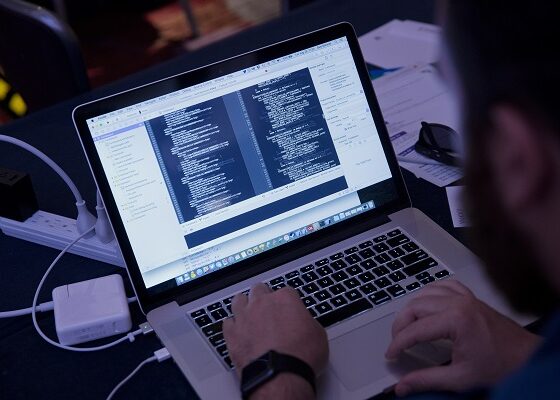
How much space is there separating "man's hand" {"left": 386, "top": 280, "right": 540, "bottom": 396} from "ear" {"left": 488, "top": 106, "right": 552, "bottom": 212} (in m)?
0.34

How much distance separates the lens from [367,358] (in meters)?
1.01

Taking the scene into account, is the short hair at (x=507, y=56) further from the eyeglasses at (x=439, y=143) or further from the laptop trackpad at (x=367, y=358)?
the eyeglasses at (x=439, y=143)

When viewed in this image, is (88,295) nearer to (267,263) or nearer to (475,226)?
(267,263)

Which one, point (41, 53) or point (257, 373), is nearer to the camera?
point (257, 373)

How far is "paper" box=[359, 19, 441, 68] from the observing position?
169 cm

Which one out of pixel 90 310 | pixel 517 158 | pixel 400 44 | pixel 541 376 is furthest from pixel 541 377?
pixel 400 44

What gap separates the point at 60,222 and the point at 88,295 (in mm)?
213

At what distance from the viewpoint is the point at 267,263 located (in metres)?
1.16

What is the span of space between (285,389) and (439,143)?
646 mm

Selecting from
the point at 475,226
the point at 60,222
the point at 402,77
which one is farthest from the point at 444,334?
the point at 402,77

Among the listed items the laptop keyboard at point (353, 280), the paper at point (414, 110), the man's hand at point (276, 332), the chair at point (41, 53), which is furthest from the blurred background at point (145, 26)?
the man's hand at point (276, 332)

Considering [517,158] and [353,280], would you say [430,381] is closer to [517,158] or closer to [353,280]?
[353,280]

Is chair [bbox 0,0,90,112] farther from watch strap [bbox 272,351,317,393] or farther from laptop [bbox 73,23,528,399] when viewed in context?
watch strap [bbox 272,351,317,393]

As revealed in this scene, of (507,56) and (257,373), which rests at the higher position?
(507,56)
